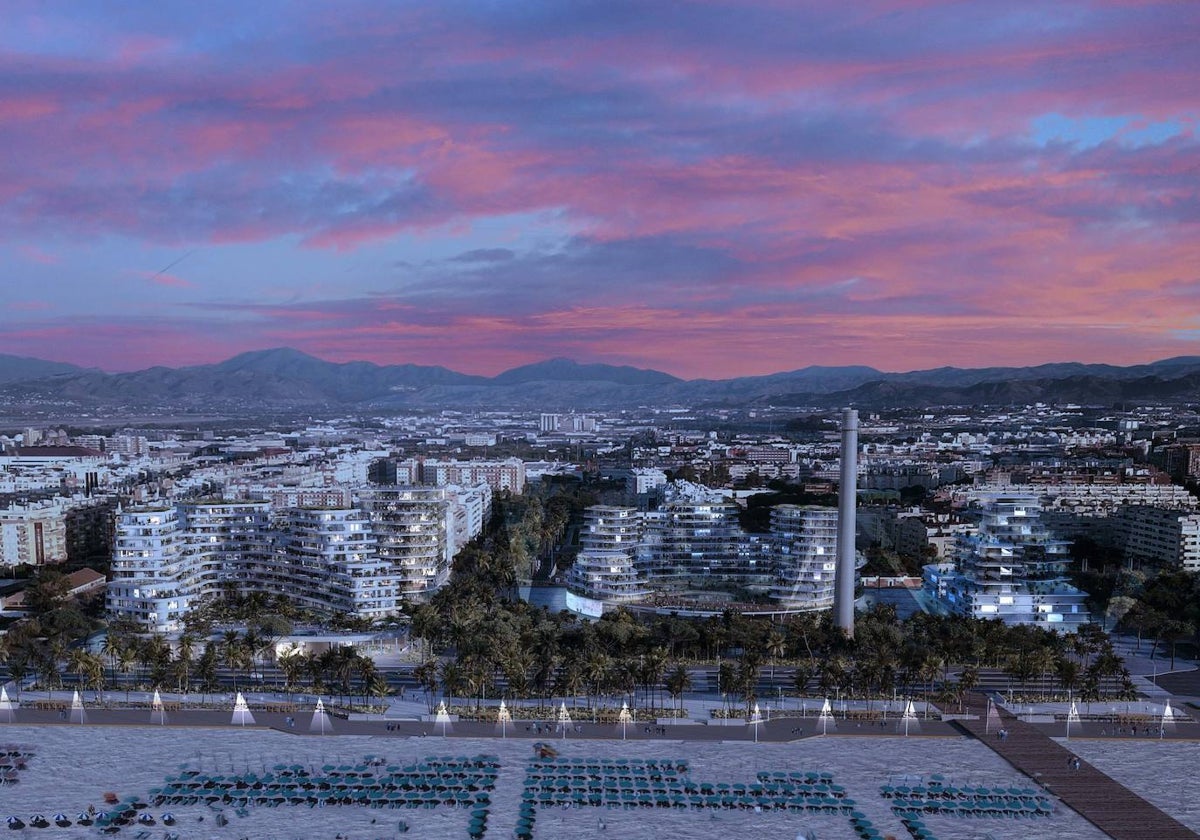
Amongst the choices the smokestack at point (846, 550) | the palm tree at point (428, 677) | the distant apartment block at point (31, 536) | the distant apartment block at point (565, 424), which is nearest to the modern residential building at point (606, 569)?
the smokestack at point (846, 550)

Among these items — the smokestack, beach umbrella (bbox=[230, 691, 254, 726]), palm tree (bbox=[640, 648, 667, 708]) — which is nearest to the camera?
beach umbrella (bbox=[230, 691, 254, 726])

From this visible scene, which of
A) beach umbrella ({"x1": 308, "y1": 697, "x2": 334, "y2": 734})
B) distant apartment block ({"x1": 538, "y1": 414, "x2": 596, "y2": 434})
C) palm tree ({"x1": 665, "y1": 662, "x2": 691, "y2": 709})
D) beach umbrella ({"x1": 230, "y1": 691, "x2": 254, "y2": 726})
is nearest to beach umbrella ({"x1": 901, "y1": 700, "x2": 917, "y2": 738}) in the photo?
palm tree ({"x1": 665, "y1": 662, "x2": 691, "y2": 709})

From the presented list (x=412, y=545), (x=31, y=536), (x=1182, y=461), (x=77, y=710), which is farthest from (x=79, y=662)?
(x=1182, y=461)

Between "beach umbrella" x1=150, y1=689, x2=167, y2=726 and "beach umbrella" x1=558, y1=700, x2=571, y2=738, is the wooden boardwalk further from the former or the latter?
"beach umbrella" x1=150, y1=689, x2=167, y2=726

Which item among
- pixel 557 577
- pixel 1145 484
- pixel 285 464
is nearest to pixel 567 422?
pixel 285 464

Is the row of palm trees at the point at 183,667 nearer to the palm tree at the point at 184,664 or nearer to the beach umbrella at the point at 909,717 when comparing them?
the palm tree at the point at 184,664


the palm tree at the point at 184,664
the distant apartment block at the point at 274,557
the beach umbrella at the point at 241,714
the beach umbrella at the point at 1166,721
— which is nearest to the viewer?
the beach umbrella at the point at 241,714

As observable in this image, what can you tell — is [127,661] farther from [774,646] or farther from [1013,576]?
[1013,576]

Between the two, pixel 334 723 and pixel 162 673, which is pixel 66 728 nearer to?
pixel 162 673
